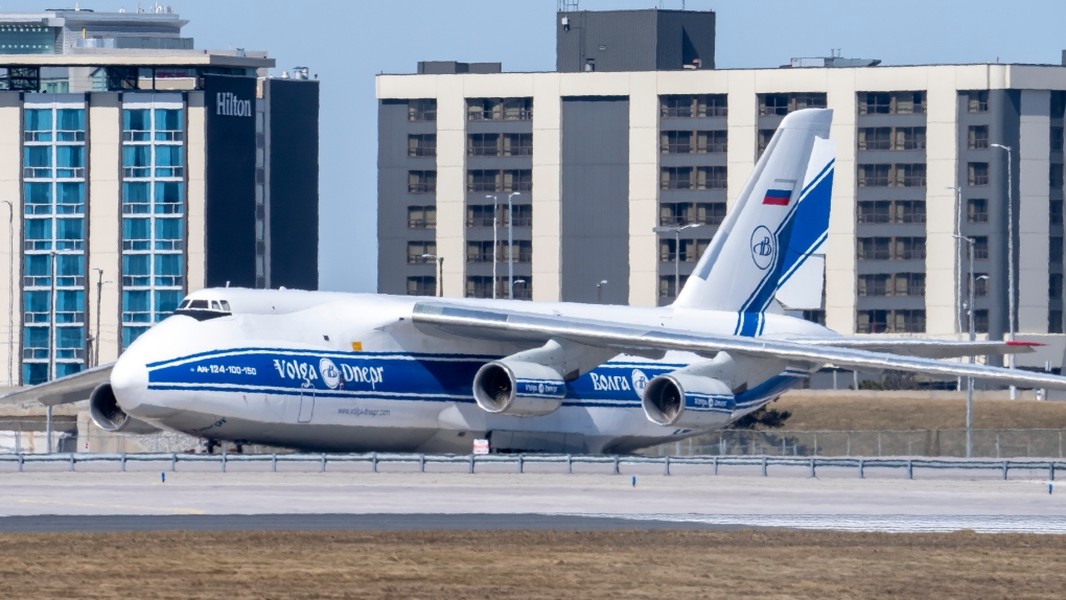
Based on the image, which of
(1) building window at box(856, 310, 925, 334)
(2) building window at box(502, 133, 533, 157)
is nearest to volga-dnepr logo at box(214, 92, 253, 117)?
(2) building window at box(502, 133, 533, 157)

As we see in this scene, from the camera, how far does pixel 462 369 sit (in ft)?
138

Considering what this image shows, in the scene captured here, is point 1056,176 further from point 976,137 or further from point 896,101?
point 896,101

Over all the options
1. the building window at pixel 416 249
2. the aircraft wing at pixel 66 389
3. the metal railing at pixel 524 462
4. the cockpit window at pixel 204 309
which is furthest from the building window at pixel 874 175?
the cockpit window at pixel 204 309

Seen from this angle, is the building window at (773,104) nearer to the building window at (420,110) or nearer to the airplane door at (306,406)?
the building window at (420,110)

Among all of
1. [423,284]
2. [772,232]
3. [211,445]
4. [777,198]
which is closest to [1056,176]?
[423,284]

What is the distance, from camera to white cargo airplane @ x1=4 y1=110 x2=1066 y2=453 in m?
38.6

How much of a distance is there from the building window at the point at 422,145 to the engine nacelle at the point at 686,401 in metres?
76.2

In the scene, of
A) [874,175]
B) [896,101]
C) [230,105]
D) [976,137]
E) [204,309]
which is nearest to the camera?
[204,309]

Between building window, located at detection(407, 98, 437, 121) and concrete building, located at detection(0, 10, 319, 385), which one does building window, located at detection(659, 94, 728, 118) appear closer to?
building window, located at detection(407, 98, 437, 121)

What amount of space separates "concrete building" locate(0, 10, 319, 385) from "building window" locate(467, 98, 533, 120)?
41.9 ft

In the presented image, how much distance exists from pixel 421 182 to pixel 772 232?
233 ft

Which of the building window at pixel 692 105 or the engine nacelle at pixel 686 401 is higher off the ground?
the building window at pixel 692 105

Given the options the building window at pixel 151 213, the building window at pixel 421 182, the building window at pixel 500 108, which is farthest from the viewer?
the building window at pixel 421 182

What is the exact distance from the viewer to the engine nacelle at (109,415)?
41.8m
